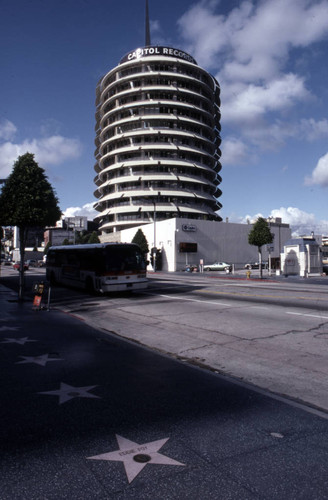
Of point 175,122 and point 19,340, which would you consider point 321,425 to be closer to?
point 19,340

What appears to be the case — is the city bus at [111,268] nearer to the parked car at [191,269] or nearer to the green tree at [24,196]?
the green tree at [24,196]

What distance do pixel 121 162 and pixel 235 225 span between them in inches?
1092

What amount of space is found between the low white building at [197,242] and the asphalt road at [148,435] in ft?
171

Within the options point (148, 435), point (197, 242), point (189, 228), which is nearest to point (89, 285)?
point (148, 435)

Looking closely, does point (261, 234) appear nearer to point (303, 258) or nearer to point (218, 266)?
point (303, 258)

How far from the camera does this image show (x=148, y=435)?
3.68m

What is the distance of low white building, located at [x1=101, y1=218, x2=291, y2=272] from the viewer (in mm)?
60000

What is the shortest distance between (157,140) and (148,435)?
78.4 metres

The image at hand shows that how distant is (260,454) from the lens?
10.8ft

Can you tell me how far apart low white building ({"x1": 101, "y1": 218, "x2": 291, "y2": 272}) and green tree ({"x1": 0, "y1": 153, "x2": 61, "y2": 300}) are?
132 ft

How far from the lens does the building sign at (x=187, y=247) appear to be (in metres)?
59.8

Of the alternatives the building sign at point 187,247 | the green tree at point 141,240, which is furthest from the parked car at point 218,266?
the green tree at point 141,240

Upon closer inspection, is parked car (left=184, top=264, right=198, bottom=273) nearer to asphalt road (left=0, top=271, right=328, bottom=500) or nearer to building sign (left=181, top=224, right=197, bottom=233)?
building sign (left=181, top=224, right=197, bottom=233)

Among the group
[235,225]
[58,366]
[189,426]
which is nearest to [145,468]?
[189,426]
